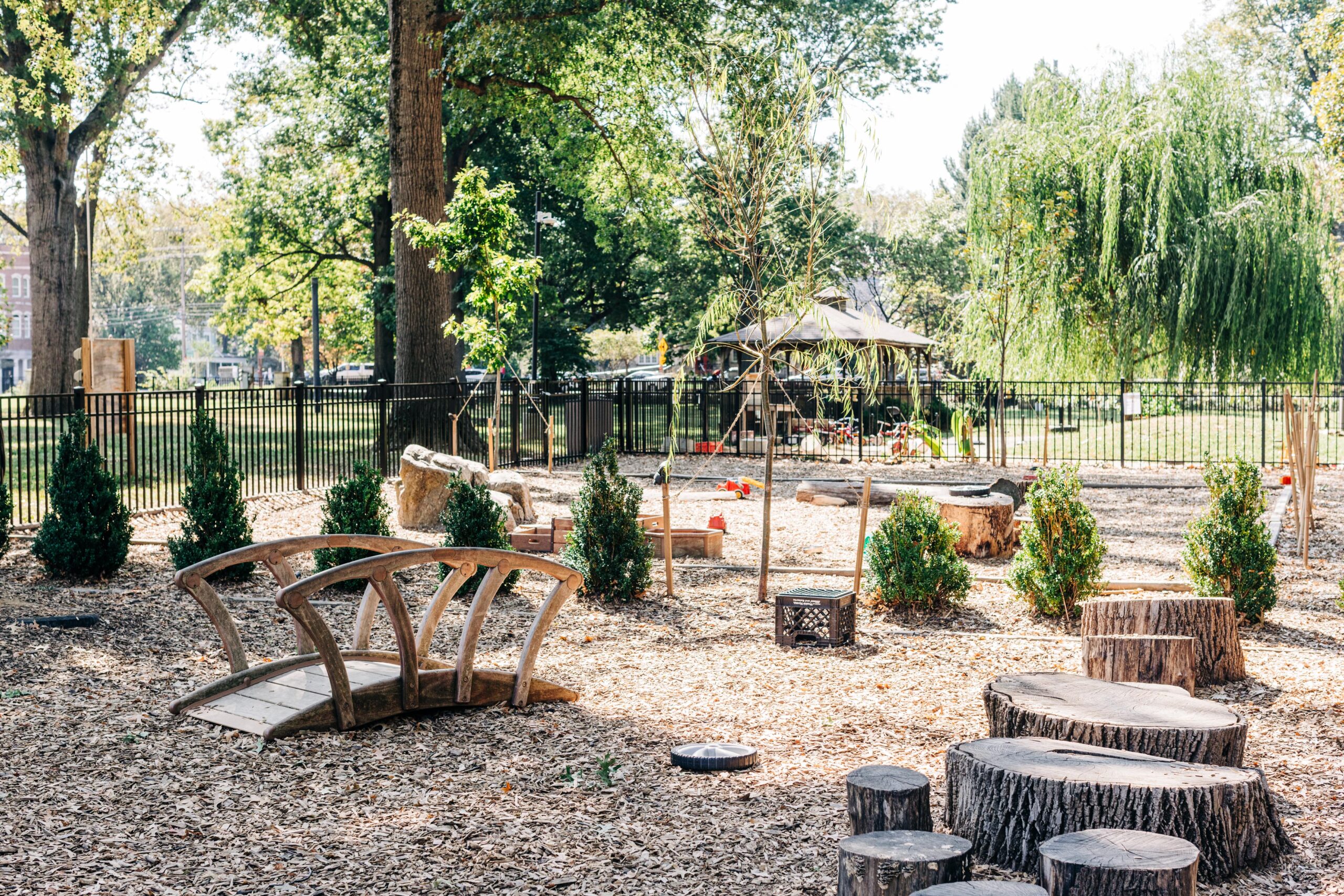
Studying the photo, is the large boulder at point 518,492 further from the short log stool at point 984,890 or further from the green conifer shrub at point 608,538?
the short log stool at point 984,890

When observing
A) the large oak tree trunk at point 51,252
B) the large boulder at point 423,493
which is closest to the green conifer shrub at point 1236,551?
the large boulder at point 423,493

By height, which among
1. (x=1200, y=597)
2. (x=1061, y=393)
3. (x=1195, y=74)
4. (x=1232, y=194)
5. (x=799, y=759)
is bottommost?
(x=799, y=759)

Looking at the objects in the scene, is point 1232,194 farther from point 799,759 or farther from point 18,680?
point 18,680

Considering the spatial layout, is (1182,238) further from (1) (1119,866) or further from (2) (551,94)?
(1) (1119,866)

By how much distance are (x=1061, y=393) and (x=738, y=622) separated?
46.7ft

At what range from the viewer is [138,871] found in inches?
148

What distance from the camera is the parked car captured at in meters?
58.1

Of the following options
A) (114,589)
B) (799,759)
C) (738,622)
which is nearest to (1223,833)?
(799,759)

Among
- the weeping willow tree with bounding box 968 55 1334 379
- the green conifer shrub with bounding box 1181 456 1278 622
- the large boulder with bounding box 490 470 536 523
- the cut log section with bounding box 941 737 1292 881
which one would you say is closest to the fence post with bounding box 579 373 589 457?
the weeping willow tree with bounding box 968 55 1334 379

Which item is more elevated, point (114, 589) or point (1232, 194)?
point (1232, 194)

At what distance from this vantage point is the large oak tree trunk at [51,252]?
26.2m

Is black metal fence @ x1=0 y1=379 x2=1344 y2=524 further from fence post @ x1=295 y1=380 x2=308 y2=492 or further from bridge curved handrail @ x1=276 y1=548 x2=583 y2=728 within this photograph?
bridge curved handrail @ x1=276 y1=548 x2=583 y2=728

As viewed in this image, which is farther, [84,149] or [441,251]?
[84,149]

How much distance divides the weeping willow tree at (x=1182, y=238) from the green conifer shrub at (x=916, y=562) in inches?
527
